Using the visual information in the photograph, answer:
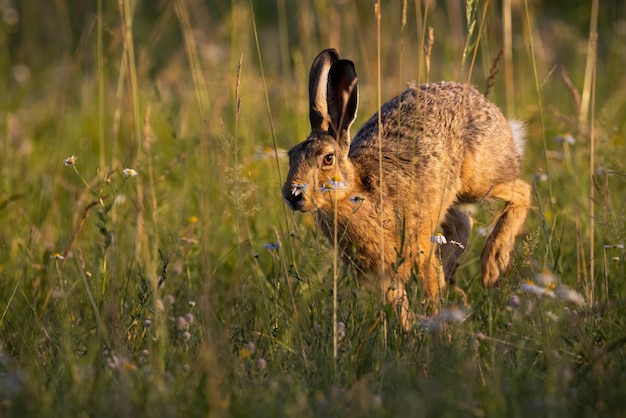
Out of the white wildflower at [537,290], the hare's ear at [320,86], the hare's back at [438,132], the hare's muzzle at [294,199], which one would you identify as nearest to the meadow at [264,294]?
the white wildflower at [537,290]

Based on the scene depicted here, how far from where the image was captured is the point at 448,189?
5410mm

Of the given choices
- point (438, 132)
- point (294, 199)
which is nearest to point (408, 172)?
point (438, 132)

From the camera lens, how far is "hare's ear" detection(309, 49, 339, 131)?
5.07 metres

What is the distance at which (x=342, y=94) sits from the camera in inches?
197

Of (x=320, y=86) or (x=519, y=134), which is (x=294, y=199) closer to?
(x=320, y=86)

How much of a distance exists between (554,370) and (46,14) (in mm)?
9581

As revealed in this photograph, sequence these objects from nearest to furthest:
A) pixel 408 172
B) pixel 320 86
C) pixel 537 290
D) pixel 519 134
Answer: pixel 537 290 → pixel 320 86 → pixel 408 172 → pixel 519 134

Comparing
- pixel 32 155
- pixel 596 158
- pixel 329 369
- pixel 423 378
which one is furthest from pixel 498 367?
pixel 32 155

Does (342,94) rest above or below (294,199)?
above

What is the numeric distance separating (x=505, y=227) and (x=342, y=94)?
4.51 feet

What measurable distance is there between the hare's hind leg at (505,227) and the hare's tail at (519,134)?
0.76 ft

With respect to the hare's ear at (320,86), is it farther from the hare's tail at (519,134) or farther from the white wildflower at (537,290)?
the white wildflower at (537,290)

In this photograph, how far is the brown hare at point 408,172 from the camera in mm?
4965

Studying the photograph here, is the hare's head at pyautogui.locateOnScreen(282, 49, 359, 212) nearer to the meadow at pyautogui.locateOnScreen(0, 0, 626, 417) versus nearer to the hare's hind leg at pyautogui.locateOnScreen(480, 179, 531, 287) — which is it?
the meadow at pyautogui.locateOnScreen(0, 0, 626, 417)
